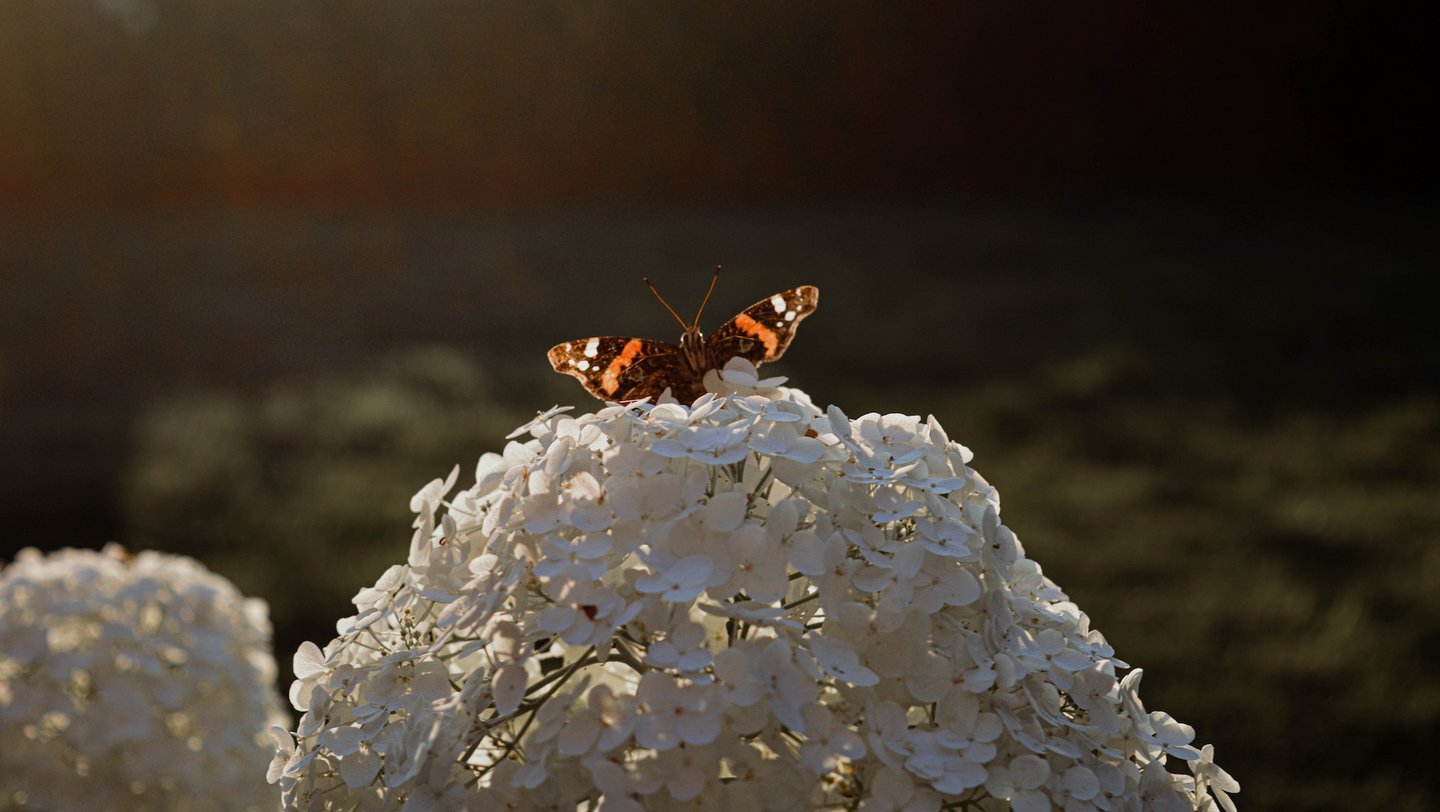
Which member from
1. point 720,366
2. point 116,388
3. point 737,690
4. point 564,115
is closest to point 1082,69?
point 564,115

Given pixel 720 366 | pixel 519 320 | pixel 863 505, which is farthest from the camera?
pixel 519 320

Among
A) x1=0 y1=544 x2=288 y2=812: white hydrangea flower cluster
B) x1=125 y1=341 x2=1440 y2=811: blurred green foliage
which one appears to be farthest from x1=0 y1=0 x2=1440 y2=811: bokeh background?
x1=0 y1=544 x2=288 y2=812: white hydrangea flower cluster

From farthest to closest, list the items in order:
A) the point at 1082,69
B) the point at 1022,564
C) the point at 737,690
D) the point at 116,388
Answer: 1. the point at 1082,69
2. the point at 116,388
3. the point at 1022,564
4. the point at 737,690

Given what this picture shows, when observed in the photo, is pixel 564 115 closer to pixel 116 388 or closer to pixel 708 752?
pixel 116 388

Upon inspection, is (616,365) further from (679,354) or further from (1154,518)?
(1154,518)

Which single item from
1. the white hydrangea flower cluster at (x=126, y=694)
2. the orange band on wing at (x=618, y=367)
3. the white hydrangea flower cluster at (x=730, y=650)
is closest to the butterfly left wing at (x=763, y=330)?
the orange band on wing at (x=618, y=367)

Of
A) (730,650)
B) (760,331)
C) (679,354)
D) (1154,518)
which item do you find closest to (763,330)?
(760,331)

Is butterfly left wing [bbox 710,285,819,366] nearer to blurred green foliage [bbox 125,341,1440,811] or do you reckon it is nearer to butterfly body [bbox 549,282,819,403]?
butterfly body [bbox 549,282,819,403]

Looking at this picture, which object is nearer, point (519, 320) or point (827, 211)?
point (519, 320)
